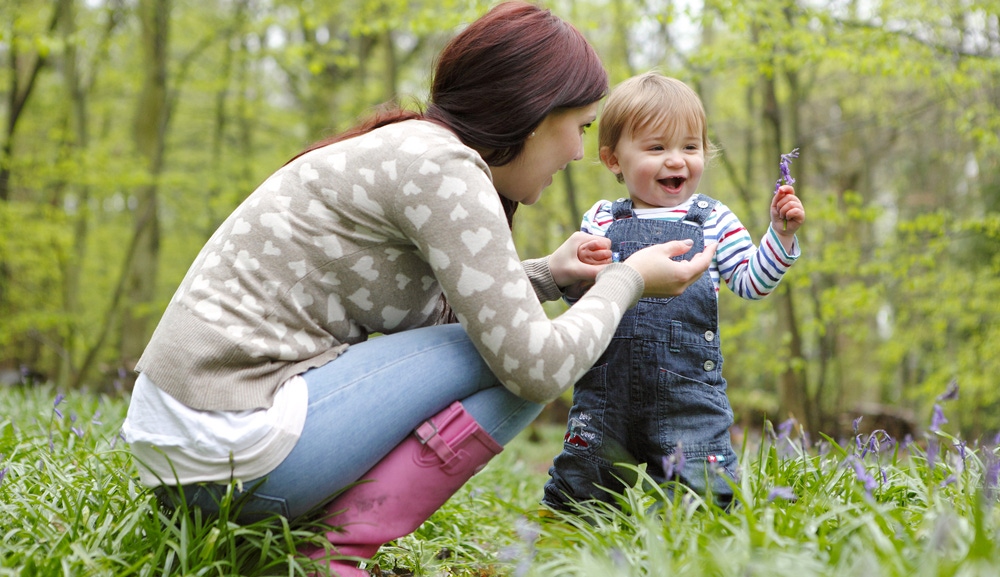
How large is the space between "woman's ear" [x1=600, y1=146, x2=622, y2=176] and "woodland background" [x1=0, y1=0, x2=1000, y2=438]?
602mm

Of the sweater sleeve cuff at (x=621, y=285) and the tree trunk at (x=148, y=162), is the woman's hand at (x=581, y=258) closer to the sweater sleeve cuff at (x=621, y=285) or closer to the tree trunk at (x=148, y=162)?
the sweater sleeve cuff at (x=621, y=285)

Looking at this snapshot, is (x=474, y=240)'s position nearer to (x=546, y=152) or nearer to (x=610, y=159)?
(x=546, y=152)

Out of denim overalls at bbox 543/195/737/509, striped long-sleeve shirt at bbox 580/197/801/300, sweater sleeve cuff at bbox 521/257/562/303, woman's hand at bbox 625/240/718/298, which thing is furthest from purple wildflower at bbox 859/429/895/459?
Result: sweater sleeve cuff at bbox 521/257/562/303

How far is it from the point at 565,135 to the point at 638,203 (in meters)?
0.46

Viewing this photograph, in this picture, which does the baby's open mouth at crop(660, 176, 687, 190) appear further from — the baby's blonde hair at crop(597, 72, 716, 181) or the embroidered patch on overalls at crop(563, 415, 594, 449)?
the embroidered patch on overalls at crop(563, 415, 594, 449)

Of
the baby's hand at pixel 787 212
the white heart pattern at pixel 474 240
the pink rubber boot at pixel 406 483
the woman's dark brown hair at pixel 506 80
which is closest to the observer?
the white heart pattern at pixel 474 240

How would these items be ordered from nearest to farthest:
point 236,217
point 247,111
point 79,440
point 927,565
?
1. point 927,565
2. point 236,217
3. point 79,440
4. point 247,111

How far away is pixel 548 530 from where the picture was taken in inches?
73.0

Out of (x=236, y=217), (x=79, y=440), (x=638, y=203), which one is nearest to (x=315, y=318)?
(x=236, y=217)

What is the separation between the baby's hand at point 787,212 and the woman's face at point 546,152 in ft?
1.74

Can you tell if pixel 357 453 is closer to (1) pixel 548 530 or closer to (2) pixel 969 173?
(1) pixel 548 530

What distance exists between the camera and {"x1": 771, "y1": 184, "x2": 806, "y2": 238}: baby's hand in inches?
80.3

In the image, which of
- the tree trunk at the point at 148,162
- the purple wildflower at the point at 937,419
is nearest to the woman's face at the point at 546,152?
the purple wildflower at the point at 937,419

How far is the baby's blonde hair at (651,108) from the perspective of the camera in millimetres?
2240
